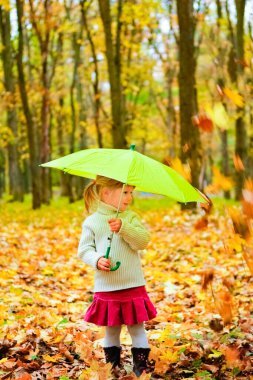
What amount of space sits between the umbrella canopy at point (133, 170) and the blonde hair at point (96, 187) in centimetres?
18

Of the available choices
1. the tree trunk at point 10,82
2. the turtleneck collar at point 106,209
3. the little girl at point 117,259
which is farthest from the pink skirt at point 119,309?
the tree trunk at point 10,82

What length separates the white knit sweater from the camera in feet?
12.4

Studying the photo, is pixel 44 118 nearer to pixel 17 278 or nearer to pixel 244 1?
pixel 244 1

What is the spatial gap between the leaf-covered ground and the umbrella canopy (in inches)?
10.6

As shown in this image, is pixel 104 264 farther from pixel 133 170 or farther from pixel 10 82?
pixel 10 82

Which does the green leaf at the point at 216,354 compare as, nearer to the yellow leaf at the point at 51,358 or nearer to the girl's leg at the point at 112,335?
the girl's leg at the point at 112,335

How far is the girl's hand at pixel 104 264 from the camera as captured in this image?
3.69 metres

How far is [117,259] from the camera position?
3.82 metres

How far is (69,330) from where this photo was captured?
4980 millimetres

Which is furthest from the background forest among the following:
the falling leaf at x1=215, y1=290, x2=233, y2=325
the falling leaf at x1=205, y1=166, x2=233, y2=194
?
the falling leaf at x1=215, y1=290, x2=233, y2=325

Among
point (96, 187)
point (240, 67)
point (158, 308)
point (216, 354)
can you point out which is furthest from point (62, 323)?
point (240, 67)

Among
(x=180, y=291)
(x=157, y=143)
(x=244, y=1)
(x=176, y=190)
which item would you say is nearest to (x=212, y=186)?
(x=176, y=190)

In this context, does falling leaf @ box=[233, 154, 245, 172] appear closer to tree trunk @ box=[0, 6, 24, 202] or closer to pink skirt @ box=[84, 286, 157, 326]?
pink skirt @ box=[84, 286, 157, 326]

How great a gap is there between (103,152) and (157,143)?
40.9 metres
